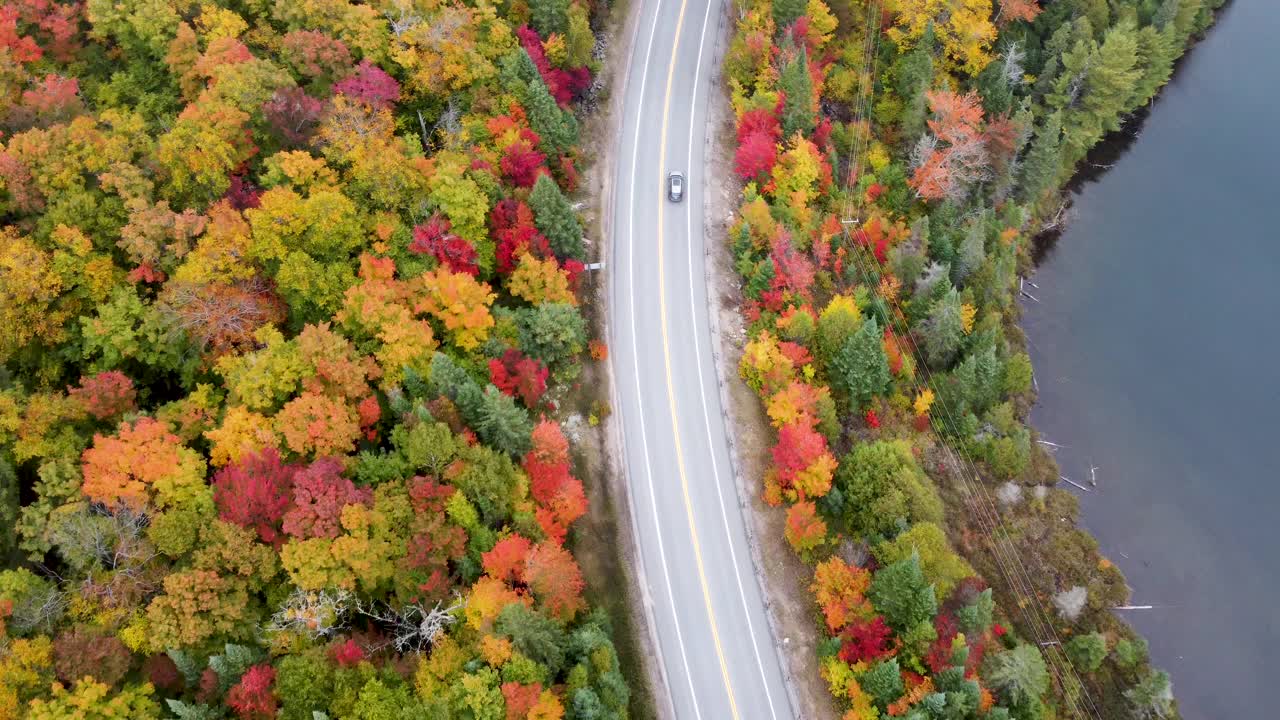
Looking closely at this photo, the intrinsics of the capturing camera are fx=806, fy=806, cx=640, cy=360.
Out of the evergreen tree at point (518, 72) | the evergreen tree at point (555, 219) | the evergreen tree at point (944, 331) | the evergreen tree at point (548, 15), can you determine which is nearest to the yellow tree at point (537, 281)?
the evergreen tree at point (555, 219)

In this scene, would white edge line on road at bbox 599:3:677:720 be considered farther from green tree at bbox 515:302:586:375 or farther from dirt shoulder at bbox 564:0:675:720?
green tree at bbox 515:302:586:375

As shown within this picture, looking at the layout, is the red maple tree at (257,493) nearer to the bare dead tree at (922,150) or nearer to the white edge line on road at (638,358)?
the white edge line on road at (638,358)

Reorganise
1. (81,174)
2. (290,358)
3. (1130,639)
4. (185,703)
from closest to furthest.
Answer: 1. (185,703)
2. (290,358)
3. (81,174)
4. (1130,639)

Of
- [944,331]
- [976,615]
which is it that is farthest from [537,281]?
[976,615]

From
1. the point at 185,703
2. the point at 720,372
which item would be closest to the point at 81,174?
the point at 185,703

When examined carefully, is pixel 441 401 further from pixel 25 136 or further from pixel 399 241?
pixel 25 136

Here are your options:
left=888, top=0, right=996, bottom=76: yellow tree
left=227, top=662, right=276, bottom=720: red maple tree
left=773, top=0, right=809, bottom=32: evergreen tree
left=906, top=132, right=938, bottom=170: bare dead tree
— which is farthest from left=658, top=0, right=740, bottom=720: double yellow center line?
left=227, top=662, right=276, bottom=720: red maple tree
